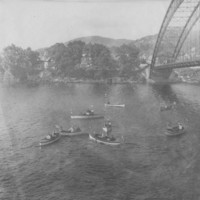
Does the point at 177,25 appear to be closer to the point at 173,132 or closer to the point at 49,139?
the point at 173,132

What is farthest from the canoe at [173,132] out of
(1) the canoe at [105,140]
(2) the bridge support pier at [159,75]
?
(2) the bridge support pier at [159,75]

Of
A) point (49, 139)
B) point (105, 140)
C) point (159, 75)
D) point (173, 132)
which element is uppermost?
point (159, 75)

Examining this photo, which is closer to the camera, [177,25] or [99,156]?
[99,156]

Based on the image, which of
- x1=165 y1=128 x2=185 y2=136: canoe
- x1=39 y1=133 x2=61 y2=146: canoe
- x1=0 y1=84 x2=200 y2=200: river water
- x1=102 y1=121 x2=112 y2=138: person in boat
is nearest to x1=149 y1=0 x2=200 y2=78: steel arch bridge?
x1=0 y1=84 x2=200 y2=200: river water

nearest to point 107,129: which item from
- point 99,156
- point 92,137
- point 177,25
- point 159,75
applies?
point 92,137

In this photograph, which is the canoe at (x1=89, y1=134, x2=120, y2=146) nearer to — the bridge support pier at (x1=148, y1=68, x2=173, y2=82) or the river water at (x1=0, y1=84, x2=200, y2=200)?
the river water at (x1=0, y1=84, x2=200, y2=200)

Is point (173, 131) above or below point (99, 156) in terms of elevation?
above

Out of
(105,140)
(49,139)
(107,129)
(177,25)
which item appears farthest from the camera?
(177,25)

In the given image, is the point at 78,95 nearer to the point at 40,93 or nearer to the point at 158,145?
the point at 40,93

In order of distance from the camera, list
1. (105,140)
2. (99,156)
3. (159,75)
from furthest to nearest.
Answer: (159,75) → (105,140) → (99,156)
